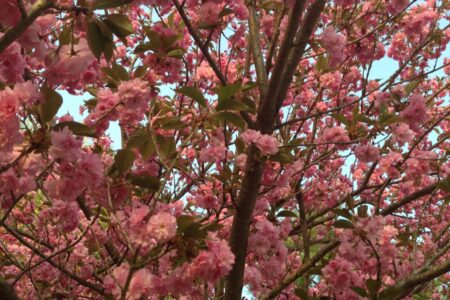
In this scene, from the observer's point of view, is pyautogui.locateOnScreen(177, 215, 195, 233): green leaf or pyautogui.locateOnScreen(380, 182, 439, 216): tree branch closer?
pyautogui.locateOnScreen(177, 215, 195, 233): green leaf

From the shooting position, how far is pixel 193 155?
3.90 metres

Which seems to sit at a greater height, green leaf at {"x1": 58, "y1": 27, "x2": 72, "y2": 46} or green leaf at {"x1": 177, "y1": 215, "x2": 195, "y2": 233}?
green leaf at {"x1": 58, "y1": 27, "x2": 72, "y2": 46}

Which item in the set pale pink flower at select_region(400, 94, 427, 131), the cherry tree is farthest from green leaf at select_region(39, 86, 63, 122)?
pale pink flower at select_region(400, 94, 427, 131)

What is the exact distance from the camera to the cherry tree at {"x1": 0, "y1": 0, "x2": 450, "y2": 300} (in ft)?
5.31

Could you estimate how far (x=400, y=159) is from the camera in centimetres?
328

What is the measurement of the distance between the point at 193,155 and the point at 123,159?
81.4 inches

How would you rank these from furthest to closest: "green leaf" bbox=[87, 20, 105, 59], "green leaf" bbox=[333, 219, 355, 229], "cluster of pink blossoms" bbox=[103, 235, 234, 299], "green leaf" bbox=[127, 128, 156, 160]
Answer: "green leaf" bbox=[333, 219, 355, 229] < "green leaf" bbox=[127, 128, 156, 160] < "cluster of pink blossoms" bbox=[103, 235, 234, 299] < "green leaf" bbox=[87, 20, 105, 59]

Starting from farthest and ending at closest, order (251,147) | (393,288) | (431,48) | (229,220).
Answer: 1. (431,48)
2. (229,220)
3. (251,147)
4. (393,288)

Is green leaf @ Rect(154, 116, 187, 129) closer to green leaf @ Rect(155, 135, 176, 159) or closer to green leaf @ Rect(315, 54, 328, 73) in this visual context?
green leaf @ Rect(155, 135, 176, 159)

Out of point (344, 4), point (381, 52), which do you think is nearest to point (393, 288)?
point (344, 4)

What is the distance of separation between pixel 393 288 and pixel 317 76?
1.86 meters

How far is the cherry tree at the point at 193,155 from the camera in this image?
1.62m

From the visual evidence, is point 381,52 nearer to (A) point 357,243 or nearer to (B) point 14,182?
(A) point 357,243

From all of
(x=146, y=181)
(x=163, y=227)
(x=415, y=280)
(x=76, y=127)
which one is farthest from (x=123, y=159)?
(x=415, y=280)
